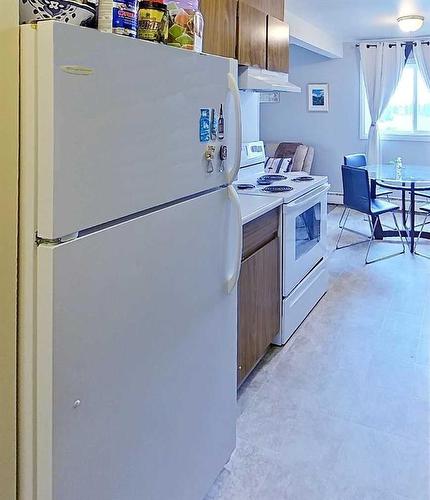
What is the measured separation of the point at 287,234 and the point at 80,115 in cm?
201

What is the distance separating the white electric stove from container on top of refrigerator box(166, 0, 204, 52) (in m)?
1.41

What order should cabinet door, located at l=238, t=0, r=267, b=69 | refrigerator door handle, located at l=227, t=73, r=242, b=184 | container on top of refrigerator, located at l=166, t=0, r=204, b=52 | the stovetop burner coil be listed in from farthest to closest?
the stovetop burner coil < cabinet door, located at l=238, t=0, r=267, b=69 < refrigerator door handle, located at l=227, t=73, r=242, b=184 < container on top of refrigerator, located at l=166, t=0, r=204, b=52

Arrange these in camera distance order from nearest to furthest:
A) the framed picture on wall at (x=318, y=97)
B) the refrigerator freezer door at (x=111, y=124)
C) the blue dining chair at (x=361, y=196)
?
the refrigerator freezer door at (x=111, y=124), the blue dining chair at (x=361, y=196), the framed picture on wall at (x=318, y=97)

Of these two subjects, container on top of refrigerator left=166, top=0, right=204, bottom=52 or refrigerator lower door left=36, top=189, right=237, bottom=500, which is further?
container on top of refrigerator left=166, top=0, right=204, bottom=52

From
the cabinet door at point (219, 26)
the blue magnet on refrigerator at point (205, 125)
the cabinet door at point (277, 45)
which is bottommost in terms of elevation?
the blue magnet on refrigerator at point (205, 125)

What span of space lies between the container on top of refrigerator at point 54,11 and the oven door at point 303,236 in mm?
1885

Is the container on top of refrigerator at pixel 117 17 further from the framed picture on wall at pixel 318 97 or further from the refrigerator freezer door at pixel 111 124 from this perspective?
the framed picture on wall at pixel 318 97

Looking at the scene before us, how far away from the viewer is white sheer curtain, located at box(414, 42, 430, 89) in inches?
272

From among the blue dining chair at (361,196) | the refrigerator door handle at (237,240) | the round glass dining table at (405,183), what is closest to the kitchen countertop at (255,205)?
the refrigerator door handle at (237,240)

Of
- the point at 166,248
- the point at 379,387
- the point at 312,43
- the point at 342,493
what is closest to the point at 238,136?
the point at 166,248

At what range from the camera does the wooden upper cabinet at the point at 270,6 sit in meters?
3.03

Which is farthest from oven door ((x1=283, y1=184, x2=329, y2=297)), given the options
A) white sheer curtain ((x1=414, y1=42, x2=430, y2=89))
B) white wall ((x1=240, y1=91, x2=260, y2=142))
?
white sheer curtain ((x1=414, y1=42, x2=430, y2=89))

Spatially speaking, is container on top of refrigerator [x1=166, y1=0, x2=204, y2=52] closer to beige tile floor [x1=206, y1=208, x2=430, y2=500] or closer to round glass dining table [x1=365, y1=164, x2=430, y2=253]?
beige tile floor [x1=206, y1=208, x2=430, y2=500]

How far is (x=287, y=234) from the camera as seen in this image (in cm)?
291
